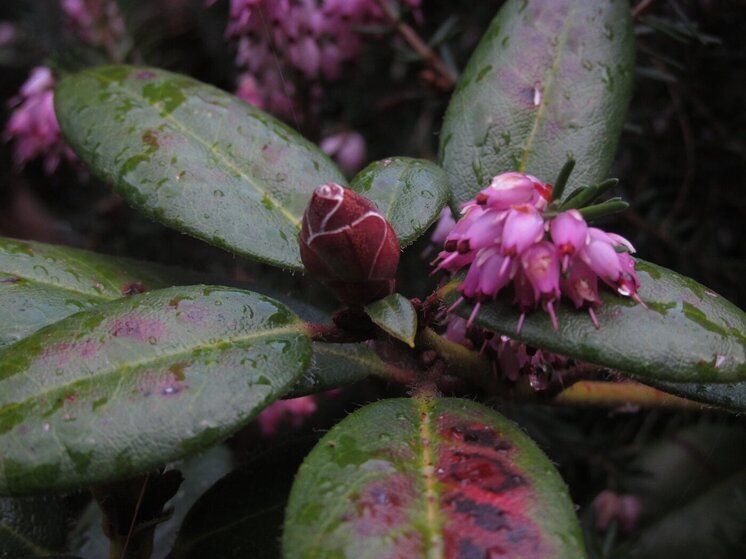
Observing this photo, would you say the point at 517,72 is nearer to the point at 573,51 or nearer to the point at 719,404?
the point at 573,51

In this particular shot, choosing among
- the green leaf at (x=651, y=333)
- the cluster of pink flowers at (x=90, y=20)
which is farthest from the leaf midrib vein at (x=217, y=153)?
the cluster of pink flowers at (x=90, y=20)

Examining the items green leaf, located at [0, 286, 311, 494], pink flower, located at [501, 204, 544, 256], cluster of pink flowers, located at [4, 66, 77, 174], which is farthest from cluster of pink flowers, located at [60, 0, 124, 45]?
pink flower, located at [501, 204, 544, 256]

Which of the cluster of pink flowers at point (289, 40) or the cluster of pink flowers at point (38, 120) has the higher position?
the cluster of pink flowers at point (289, 40)

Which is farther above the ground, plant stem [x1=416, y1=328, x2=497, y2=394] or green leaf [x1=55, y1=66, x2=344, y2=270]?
green leaf [x1=55, y1=66, x2=344, y2=270]

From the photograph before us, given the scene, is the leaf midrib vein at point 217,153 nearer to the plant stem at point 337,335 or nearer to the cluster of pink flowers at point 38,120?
the plant stem at point 337,335

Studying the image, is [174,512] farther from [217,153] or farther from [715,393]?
[715,393]

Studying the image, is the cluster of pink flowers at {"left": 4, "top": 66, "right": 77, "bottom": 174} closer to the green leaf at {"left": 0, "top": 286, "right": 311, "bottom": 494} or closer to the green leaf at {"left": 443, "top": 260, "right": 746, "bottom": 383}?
the green leaf at {"left": 0, "top": 286, "right": 311, "bottom": 494}
